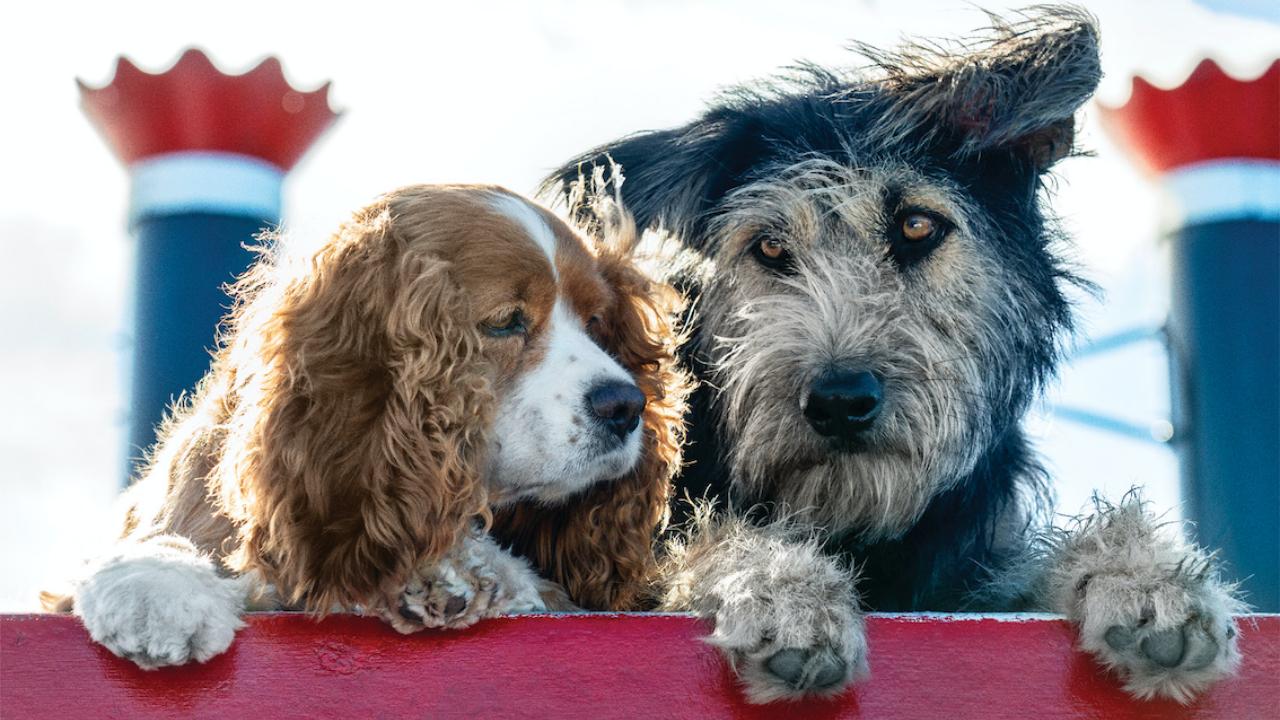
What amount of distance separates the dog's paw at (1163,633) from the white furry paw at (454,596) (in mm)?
1063

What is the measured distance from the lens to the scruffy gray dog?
2820mm

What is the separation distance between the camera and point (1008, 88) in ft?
10.1

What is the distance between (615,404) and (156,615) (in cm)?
99

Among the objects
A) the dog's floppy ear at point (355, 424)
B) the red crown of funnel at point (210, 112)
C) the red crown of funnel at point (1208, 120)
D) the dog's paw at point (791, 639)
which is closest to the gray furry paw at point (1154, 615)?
the dog's paw at point (791, 639)

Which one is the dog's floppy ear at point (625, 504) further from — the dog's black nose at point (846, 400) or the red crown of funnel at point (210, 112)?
the red crown of funnel at point (210, 112)

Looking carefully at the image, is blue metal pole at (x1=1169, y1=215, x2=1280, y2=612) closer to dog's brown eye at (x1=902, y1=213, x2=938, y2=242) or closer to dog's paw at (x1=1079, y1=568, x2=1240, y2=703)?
dog's brown eye at (x1=902, y1=213, x2=938, y2=242)

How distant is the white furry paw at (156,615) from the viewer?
2.13 m

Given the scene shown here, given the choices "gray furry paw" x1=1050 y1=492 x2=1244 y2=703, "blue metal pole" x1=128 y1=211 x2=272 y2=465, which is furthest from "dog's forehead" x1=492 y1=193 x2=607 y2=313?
"blue metal pole" x1=128 y1=211 x2=272 y2=465

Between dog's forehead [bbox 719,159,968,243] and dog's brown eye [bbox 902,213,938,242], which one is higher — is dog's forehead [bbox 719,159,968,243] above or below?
above

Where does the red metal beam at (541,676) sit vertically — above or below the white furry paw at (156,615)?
below

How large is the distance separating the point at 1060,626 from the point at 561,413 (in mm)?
1044

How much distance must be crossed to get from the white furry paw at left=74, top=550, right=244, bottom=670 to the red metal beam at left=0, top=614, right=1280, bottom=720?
0.11ft

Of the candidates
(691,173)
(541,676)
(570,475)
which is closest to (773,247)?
(691,173)

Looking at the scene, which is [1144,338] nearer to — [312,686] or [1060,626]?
[1060,626]
